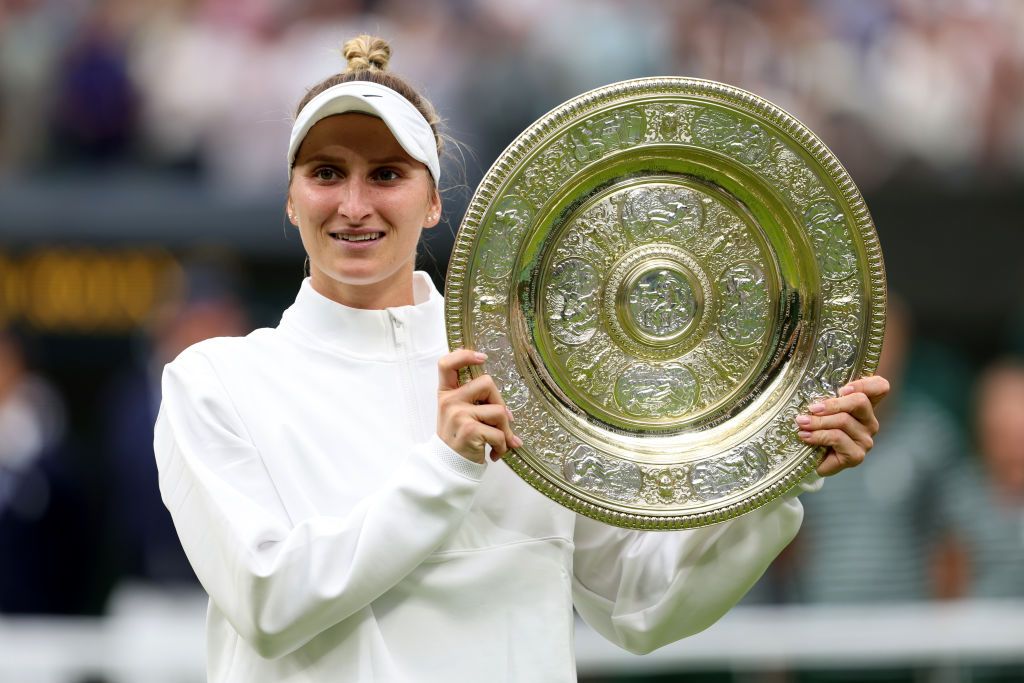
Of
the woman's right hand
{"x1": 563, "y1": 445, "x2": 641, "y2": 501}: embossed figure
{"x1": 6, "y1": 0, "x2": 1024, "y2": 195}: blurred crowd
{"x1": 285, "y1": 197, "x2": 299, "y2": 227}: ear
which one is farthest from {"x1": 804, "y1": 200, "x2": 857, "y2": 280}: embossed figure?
{"x1": 6, "y1": 0, "x2": 1024, "y2": 195}: blurred crowd

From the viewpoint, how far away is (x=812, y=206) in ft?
10.2

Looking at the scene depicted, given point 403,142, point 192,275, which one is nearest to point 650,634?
point 403,142

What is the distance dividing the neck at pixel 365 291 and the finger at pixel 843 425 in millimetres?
741

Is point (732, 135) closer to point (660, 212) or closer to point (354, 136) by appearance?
point (660, 212)

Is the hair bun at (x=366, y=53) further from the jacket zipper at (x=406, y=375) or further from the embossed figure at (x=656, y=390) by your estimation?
the embossed figure at (x=656, y=390)

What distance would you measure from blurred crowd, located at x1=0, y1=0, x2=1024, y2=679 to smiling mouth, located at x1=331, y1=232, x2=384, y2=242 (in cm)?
387

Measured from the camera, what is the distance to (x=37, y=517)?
712 cm

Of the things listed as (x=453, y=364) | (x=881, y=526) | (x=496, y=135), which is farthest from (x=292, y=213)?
(x=496, y=135)

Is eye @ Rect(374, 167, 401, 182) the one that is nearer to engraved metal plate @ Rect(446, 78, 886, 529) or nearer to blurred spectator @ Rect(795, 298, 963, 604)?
engraved metal plate @ Rect(446, 78, 886, 529)

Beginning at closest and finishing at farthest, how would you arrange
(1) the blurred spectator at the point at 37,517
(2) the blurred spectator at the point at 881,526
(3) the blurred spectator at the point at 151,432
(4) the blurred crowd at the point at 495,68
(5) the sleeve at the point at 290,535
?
(5) the sleeve at the point at 290,535 < (2) the blurred spectator at the point at 881,526 < (3) the blurred spectator at the point at 151,432 < (1) the blurred spectator at the point at 37,517 < (4) the blurred crowd at the point at 495,68

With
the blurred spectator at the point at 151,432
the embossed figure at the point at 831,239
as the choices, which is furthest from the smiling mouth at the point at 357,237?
the blurred spectator at the point at 151,432

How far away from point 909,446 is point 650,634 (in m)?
3.57

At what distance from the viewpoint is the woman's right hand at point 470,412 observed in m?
2.81

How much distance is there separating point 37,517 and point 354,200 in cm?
457
